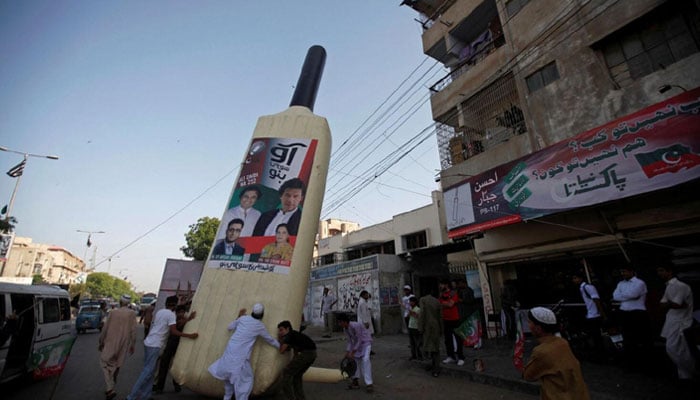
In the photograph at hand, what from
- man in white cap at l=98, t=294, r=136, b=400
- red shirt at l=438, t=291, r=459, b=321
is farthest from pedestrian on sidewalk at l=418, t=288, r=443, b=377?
man in white cap at l=98, t=294, r=136, b=400

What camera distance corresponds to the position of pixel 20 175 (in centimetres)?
Answer: 1862

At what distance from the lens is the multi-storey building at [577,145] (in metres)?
6.71

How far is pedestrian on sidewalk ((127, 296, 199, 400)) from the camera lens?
479cm

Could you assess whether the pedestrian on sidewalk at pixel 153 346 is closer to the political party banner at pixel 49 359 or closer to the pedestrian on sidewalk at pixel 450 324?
the political party banner at pixel 49 359

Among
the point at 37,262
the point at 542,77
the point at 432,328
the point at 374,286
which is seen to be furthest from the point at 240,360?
the point at 37,262

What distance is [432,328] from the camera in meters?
6.47

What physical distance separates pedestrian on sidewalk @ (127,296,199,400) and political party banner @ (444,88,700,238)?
8446mm

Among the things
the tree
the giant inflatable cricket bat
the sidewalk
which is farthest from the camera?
the tree

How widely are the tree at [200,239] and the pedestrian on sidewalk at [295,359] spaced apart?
2773 centimetres

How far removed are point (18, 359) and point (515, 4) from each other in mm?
17294

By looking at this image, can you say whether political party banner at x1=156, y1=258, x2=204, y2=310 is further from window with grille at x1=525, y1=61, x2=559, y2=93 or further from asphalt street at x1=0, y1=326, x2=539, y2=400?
window with grille at x1=525, y1=61, x2=559, y2=93

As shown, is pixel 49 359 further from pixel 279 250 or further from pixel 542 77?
pixel 542 77

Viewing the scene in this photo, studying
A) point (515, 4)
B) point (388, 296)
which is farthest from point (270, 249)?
point (515, 4)

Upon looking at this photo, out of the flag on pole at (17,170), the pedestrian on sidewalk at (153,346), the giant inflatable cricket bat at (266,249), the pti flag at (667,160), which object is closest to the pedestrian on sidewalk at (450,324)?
the giant inflatable cricket bat at (266,249)
